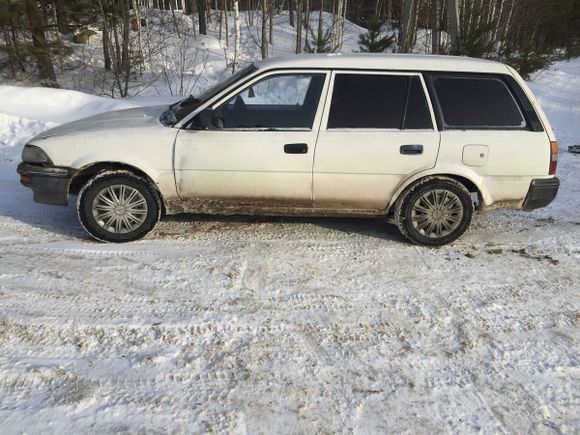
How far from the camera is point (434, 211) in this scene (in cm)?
459

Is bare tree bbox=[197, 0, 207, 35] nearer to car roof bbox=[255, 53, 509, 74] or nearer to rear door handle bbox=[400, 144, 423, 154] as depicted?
car roof bbox=[255, 53, 509, 74]

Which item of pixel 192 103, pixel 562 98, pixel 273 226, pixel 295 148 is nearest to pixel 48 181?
pixel 192 103

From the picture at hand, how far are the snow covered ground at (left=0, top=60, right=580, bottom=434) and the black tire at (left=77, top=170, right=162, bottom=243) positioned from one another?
5.5 inches

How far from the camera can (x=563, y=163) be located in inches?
305

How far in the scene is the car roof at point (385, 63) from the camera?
14.4 feet

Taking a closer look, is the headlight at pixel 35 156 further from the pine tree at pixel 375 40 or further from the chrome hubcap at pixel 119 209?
the pine tree at pixel 375 40

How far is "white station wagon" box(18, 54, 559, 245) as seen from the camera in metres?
4.29

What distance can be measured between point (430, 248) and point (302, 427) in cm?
273

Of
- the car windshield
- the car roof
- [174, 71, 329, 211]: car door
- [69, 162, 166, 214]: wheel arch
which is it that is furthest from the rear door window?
[69, 162, 166, 214]: wheel arch

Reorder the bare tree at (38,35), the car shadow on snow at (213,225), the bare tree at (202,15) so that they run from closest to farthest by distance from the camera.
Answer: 1. the car shadow on snow at (213,225)
2. the bare tree at (38,35)
3. the bare tree at (202,15)

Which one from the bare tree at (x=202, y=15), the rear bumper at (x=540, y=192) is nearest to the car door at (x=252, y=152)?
the rear bumper at (x=540, y=192)

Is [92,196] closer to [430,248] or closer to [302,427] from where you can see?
[302,427]

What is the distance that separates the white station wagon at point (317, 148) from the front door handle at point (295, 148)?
0.01 m

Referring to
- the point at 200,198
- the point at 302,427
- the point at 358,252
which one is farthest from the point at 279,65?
the point at 302,427
